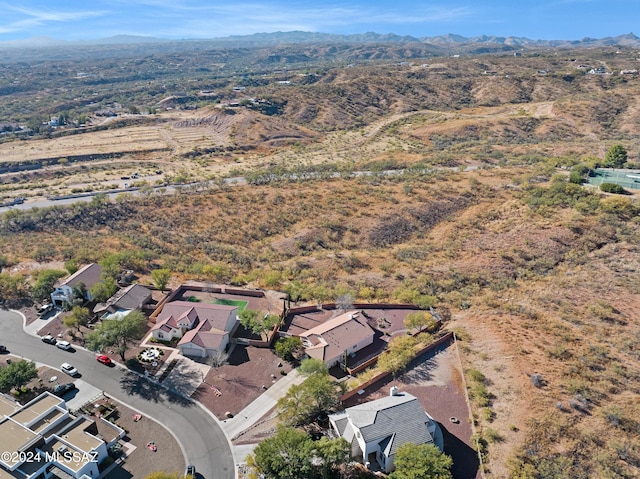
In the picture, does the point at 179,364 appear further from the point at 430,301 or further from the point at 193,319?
the point at 430,301

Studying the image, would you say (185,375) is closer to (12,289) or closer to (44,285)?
(44,285)

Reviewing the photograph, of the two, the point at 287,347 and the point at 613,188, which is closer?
the point at 287,347

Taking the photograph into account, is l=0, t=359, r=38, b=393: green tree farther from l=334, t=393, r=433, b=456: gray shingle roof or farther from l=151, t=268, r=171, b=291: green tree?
l=334, t=393, r=433, b=456: gray shingle roof

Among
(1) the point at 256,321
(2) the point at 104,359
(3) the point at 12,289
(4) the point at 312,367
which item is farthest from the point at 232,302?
(3) the point at 12,289

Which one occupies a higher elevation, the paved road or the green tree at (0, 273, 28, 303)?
the green tree at (0, 273, 28, 303)

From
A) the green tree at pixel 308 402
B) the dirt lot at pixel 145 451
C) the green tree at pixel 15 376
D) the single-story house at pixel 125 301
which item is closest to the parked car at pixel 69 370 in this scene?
the green tree at pixel 15 376

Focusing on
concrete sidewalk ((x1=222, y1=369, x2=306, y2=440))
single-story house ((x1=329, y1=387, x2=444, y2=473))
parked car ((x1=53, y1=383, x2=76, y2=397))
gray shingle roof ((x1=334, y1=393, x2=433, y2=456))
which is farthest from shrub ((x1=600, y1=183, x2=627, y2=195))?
parked car ((x1=53, y1=383, x2=76, y2=397))
